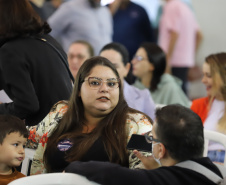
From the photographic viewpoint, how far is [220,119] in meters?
3.32

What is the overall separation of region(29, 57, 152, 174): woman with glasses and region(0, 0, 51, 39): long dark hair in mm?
451

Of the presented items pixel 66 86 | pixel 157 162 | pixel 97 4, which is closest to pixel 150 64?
pixel 97 4

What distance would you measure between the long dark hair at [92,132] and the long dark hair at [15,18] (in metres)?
0.44

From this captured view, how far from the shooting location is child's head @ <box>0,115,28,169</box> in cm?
226

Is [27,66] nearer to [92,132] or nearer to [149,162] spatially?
[92,132]

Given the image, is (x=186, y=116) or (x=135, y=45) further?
(x=135, y=45)

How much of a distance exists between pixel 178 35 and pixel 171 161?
4.88m

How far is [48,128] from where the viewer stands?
2500 mm

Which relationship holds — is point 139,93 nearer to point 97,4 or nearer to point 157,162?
point 157,162

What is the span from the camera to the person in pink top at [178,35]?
6.40m

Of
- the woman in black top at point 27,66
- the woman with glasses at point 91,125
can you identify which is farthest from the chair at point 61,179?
the woman in black top at point 27,66

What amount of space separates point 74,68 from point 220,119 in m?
1.65

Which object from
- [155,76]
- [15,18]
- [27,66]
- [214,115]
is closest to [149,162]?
[27,66]

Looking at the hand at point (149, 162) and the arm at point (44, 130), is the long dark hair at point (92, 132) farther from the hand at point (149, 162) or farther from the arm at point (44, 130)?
the hand at point (149, 162)
